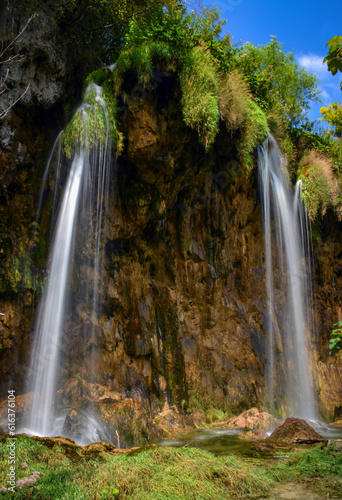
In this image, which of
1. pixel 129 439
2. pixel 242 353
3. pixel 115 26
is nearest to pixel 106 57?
pixel 115 26

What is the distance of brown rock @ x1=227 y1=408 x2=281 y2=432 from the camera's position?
27.1 ft

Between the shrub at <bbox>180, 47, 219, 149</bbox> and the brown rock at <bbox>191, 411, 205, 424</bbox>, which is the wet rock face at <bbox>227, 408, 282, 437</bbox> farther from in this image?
the shrub at <bbox>180, 47, 219, 149</bbox>

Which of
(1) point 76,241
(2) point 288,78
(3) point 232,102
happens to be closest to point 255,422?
(1) point 76,241

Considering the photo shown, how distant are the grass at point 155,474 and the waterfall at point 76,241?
3.84 m

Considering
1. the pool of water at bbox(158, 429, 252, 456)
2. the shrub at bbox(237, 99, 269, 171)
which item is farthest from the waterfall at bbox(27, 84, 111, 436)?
the shrub at bbox(237, 99, 269, 171)

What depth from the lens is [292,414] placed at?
438 inches

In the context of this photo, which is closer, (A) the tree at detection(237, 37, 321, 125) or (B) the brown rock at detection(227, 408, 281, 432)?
(B) the brown rock at detection(227, 408, 281, 432)

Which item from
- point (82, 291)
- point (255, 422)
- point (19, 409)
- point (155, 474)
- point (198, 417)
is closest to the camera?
point (155, 474)

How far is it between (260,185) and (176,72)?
449 cm

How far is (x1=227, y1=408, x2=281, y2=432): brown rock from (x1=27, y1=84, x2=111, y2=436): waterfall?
3.54 meters

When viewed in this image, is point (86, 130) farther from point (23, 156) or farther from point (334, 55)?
point (334, 55)

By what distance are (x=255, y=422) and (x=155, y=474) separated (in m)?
5.27

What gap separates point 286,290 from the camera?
1275cm

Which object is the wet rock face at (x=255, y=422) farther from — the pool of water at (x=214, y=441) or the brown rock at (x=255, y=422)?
the pool of water at (x=214, y=441)
